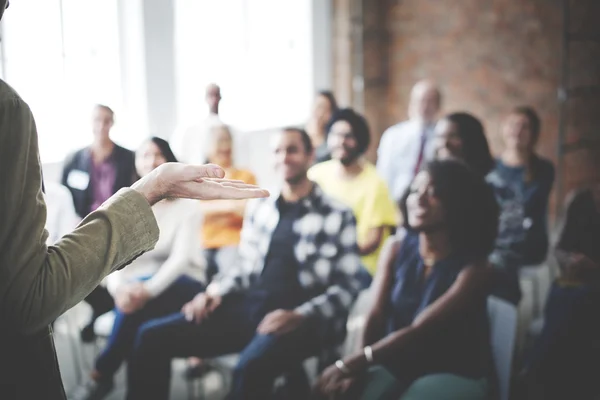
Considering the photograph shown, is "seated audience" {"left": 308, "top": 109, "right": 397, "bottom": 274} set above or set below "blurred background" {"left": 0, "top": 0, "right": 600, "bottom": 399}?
below

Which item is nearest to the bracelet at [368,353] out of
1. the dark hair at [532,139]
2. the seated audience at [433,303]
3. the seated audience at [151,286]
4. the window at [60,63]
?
the seated audience at [433,303]

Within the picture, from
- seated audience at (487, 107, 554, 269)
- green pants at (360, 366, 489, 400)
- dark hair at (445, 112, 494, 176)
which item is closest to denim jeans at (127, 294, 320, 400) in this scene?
green pants at (360, 366, 489, 400)

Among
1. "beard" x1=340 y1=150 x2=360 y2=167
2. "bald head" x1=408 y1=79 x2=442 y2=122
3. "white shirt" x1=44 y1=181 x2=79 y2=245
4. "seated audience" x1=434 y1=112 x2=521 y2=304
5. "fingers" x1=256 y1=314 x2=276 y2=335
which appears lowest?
"fingers" x1=256 y1=314 x2=276 y2=335

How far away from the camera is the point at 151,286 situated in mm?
2346

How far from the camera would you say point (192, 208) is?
7.64 feet

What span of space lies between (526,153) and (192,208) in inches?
63.8

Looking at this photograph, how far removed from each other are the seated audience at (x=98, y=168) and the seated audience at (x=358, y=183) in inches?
32.3

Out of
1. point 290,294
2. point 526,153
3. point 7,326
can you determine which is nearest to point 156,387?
point 290,294

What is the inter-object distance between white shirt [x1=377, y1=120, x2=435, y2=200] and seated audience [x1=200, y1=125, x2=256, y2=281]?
Answer: 3.57 ft

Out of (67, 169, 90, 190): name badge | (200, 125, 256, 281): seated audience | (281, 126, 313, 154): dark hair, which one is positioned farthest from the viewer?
(281, 126, 313, 154): dark hair

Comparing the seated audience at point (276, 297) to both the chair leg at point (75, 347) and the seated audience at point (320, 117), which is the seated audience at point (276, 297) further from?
the seated audience at point (320, 117)

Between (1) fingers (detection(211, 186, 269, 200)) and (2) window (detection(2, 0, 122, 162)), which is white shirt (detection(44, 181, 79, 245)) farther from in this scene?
(1) fingers (detection(211, 186, 269, 200))

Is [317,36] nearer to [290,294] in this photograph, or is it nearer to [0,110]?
[290,294]

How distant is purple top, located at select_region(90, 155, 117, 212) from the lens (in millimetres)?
2066
